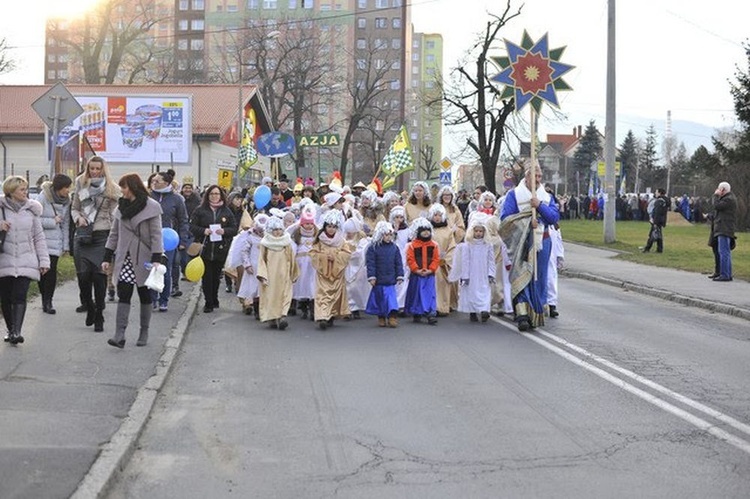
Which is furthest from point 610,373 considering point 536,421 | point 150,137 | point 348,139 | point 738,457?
point 348,139

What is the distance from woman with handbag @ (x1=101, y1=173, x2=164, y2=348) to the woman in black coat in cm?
428

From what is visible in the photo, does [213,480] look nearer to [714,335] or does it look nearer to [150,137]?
[714,335]

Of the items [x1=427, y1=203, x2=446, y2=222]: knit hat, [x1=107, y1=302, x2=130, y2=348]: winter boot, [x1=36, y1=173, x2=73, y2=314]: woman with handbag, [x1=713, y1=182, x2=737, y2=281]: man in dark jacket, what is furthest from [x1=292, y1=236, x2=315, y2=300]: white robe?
[x1=713, y1=182, x2=737, y2=281]: man in dark jacket

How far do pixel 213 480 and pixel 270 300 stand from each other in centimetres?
731

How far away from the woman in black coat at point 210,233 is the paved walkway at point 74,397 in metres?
0.36

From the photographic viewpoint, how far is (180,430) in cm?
733

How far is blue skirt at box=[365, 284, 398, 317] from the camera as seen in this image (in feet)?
43.4

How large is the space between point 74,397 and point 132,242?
2.92m

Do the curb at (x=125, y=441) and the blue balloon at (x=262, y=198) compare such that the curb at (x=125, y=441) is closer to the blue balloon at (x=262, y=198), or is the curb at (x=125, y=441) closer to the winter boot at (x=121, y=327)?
the winter boot at (x=121, y=327)

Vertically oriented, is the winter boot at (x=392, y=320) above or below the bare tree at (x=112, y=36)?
below

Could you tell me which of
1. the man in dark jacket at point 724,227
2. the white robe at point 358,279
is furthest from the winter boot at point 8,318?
the man in dark jacket at point 724,227

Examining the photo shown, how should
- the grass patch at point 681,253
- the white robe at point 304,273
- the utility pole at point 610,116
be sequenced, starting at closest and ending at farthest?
the white robe at point 304,273 < the grass patch at point 681,253 < the utility pole at point 610,116

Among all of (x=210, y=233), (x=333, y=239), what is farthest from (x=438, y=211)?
(x=210, y=233)

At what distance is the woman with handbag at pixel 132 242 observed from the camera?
A: 1054cm
